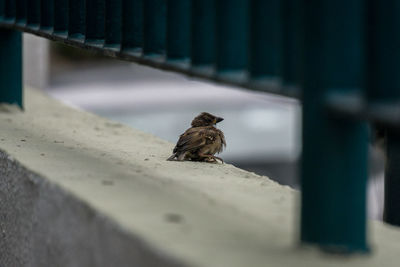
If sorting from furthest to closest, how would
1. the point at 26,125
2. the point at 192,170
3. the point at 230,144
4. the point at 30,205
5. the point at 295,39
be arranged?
the point at 230,144 < the point at 26,125 < the point at 192,170 < the point at 30,205 < the point at 295,39

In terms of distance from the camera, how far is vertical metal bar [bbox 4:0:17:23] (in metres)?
6.41

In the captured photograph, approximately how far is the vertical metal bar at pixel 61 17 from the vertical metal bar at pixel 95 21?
389 mm

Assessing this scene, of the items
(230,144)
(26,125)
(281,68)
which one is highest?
(281,68)

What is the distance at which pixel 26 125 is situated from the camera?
20.1 ft

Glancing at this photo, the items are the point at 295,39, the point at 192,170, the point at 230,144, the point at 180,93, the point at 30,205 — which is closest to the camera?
the point at 295,39

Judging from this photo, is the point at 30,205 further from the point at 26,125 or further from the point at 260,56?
the point at 26,125

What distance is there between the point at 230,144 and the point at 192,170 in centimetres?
1322

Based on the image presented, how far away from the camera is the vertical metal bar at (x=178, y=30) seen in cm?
409

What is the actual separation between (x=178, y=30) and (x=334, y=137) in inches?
53.8

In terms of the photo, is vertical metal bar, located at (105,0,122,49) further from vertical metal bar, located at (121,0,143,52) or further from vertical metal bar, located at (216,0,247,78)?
vertical metal bar, located at (216,0,247,78)

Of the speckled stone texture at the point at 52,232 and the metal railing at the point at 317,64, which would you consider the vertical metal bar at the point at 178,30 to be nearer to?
the metal railing at the point at 317,64

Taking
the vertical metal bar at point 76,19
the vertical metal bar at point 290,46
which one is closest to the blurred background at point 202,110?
the vertical metal bar at point 76,19

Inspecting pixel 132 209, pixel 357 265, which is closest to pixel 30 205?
pixel 132 209

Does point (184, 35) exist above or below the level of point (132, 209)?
above
